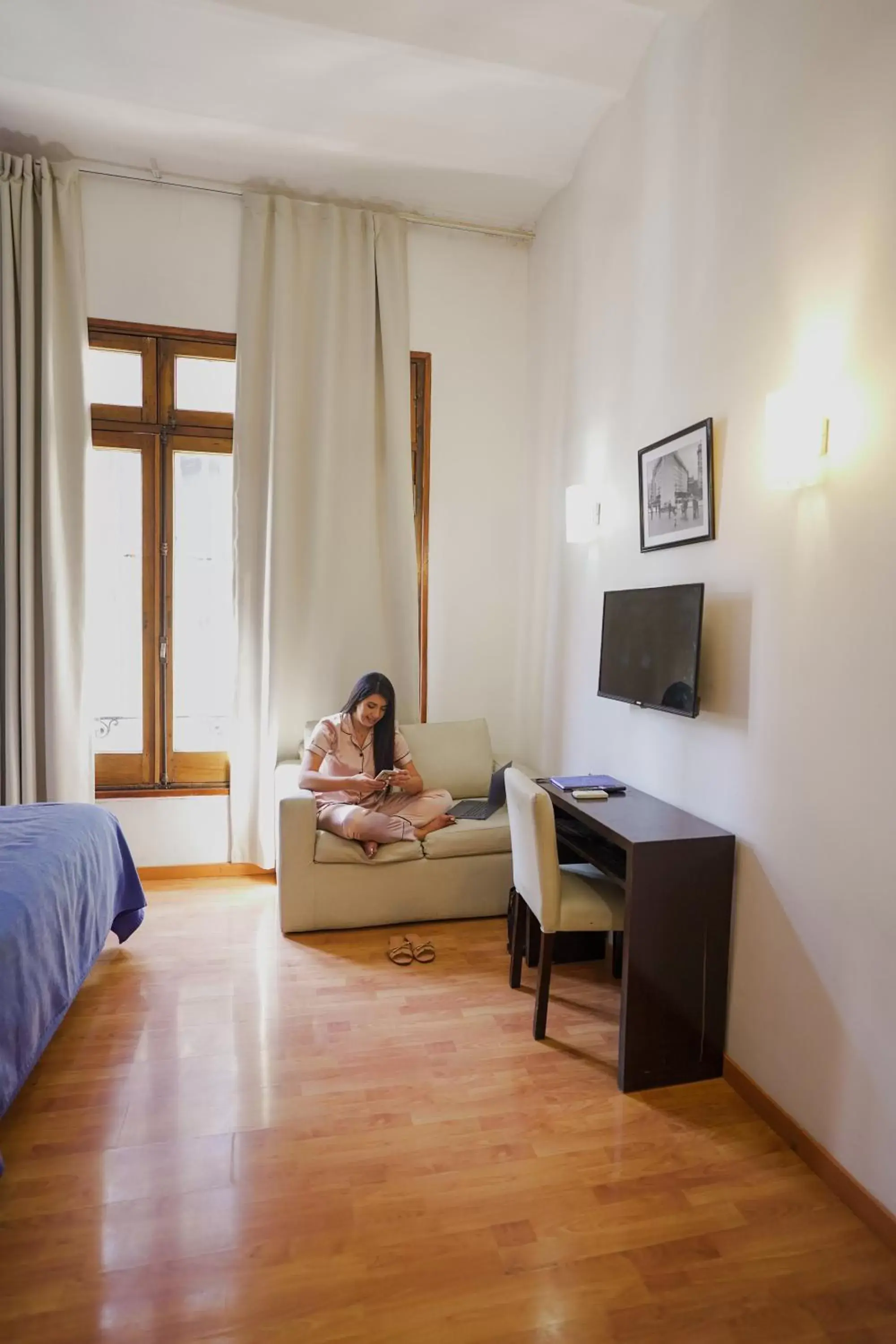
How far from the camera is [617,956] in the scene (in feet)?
8.99

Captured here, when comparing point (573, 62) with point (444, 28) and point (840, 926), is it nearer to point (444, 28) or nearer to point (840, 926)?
point (444, 28)

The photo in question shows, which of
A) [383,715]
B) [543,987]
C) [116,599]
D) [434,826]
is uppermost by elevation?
[116,599]

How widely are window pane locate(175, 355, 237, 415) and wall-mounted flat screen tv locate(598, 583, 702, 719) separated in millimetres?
2267

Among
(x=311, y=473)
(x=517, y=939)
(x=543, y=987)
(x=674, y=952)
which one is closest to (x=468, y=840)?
(x=517, y=939)

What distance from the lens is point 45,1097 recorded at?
77.1 inches

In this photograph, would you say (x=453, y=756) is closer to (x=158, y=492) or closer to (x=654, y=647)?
(x=654, y=647)

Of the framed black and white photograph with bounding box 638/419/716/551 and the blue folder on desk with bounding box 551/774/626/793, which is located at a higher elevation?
the framed black and white photograph with bounding box 638/419/716/551

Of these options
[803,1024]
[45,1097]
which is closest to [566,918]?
[803,1024]

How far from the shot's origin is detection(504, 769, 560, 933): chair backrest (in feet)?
7.11

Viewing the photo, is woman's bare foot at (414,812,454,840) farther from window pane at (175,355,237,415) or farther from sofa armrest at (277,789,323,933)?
window pane at (175,355,237,415)

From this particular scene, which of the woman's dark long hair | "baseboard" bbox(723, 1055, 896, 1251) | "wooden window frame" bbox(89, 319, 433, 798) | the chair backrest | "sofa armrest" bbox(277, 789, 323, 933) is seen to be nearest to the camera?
"baseboard" bbox(723, 1055, 896, 1251)

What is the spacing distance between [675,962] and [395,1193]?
37.6 inches

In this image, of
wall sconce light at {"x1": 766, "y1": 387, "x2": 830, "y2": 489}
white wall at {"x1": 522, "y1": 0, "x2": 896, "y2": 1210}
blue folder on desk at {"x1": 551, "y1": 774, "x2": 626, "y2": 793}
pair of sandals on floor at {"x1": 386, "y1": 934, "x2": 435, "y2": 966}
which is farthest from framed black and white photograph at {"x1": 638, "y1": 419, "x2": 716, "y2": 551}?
pair of sandals on floor at {"x1": 386, "y1": 934, "x2": 435, "y2": 966}

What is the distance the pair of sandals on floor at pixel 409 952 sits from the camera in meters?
2.79
